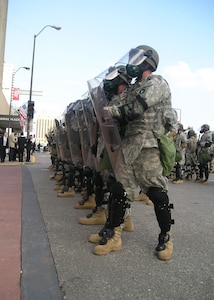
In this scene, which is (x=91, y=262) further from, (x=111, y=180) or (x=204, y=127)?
(x=204, y=127)

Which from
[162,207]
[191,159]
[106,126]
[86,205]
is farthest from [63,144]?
[191,159]

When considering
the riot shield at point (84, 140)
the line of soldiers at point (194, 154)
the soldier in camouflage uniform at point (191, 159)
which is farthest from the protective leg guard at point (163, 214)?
the soldier in camouflage uniform at point (191, 159)

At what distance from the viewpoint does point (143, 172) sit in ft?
10.4

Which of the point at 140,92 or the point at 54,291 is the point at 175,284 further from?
the point at 140,92

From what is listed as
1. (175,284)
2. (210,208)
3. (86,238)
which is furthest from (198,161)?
(175,284)

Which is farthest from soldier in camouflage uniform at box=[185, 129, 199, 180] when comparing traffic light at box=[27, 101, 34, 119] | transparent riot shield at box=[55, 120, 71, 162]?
traffic light at box=[27, 101, 34, 119]

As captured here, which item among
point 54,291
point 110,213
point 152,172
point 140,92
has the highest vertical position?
point 140,92

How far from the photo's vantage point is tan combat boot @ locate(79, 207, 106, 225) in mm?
4172

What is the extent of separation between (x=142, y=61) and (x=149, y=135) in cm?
79

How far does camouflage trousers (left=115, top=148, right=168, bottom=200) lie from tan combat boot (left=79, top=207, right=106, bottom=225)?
1.10 metres

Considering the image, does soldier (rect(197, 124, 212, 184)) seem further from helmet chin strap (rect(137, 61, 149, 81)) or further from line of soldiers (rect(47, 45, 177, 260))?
helmet chin strap (rect(137, 61, 149, 81))

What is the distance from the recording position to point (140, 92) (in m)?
3.03

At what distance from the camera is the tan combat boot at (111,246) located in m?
3.06

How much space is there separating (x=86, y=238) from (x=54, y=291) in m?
1.27
